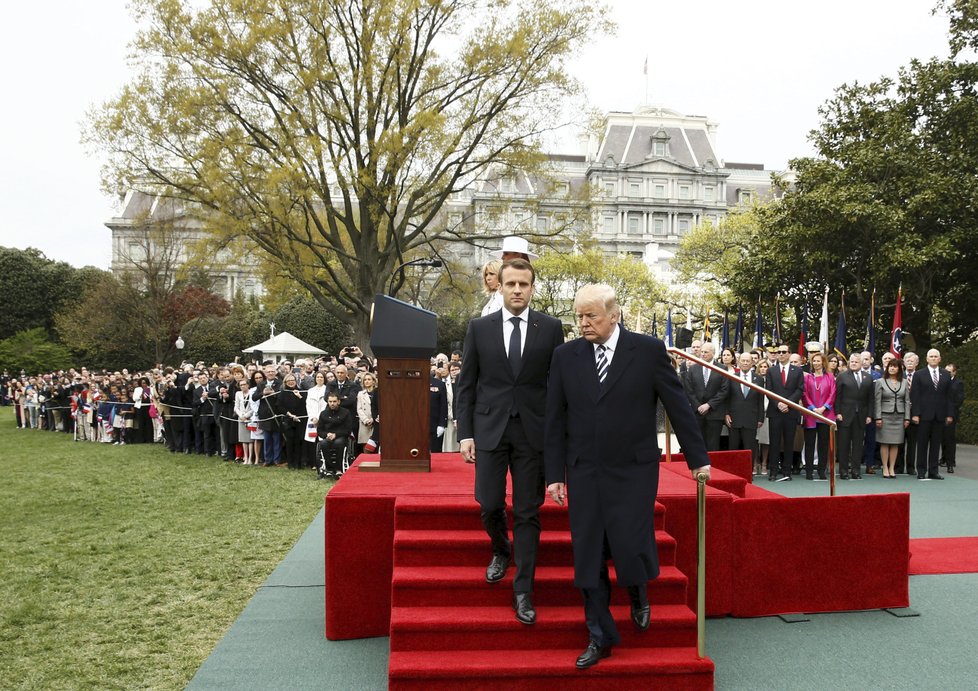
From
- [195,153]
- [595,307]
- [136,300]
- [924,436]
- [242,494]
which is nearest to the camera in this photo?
[595,307]

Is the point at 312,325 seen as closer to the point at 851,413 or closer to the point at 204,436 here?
the point at 204,436

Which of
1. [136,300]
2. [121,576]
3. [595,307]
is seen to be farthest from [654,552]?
[136,300]

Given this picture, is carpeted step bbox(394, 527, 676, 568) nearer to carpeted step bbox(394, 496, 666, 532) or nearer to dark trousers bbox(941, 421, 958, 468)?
carpeted step bbox(394, 496, 666, 532)

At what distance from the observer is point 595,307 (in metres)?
4.30

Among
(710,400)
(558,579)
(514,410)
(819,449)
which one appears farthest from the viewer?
(819,449)

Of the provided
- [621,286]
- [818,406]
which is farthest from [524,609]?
[621,286]

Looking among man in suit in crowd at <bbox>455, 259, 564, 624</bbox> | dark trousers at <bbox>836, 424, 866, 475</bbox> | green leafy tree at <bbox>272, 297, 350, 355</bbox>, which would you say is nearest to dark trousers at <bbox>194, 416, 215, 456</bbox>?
dark trousers at <bbox>836, 424, 866, 475</bbox>

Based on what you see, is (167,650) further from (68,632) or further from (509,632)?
(509,632)

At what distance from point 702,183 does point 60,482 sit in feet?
298

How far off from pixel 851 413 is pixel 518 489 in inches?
399

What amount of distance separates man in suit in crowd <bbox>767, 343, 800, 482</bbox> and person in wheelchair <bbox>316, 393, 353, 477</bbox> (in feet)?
22.7

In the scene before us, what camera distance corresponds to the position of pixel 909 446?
528 inches

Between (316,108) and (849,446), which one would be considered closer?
(849,446)

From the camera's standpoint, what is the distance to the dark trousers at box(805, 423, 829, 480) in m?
12.9
